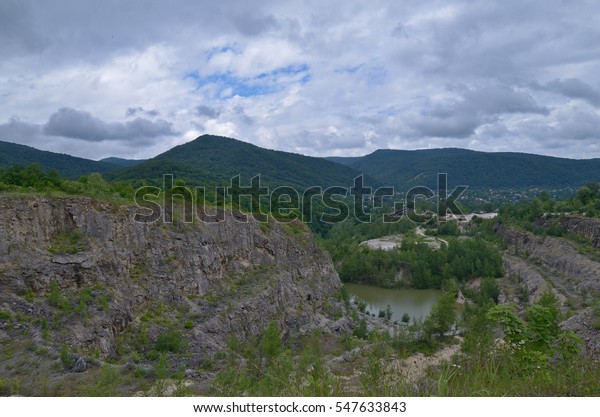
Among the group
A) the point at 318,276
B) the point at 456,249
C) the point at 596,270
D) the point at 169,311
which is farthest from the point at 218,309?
the point at 456,249

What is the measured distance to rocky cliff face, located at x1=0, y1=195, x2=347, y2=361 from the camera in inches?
599

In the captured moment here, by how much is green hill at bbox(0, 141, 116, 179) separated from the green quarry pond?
6490 centimetres

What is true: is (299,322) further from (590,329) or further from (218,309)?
(590,329)

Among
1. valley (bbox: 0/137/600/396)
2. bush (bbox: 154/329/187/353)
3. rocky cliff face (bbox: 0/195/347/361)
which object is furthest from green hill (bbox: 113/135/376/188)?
bush (bbox: 154/329/187/353)

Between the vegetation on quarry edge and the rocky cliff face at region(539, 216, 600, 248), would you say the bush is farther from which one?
the rocky cliff face at region(539, 216, 600, 248)

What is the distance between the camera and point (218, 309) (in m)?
21.9

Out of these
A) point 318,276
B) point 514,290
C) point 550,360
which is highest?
point 550,360

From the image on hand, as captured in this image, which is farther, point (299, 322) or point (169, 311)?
point (299, 322)

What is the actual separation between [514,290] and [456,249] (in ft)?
47.9

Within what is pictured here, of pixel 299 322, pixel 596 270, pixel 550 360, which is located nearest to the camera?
pixel 550 360

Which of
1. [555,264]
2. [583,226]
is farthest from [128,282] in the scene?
[583,226]

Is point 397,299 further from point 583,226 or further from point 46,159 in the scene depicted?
point 46,159

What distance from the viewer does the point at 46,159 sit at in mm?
97188

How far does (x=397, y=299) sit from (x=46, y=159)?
8740cm
